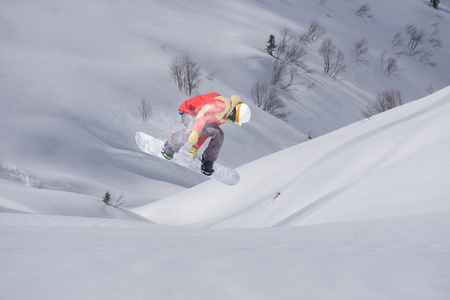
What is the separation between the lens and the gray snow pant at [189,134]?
5.80m

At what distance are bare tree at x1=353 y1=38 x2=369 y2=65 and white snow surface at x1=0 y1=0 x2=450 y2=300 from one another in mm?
899

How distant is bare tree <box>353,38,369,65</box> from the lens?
5425 cm

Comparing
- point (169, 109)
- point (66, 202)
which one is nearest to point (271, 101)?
point (169, 109)

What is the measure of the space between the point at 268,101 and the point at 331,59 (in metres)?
17.6

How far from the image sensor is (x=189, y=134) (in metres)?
5.93

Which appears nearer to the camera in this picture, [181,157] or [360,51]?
[181,157]

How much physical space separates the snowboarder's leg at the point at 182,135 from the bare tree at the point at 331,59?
148ft

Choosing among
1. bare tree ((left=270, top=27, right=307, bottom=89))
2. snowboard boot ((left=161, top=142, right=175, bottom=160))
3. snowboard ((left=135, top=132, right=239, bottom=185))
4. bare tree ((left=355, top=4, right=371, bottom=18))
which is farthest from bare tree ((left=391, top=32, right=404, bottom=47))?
snowboard boot ((left=161, top=142, right=175, bottom=160))

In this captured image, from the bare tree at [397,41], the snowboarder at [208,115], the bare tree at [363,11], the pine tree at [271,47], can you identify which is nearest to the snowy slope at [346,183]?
the snowboarder at [208,115]

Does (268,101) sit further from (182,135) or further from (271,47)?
(182,135)

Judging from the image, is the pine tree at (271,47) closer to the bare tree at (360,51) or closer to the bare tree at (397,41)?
the bare tree at (360,51)

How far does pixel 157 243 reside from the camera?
3.04 metres

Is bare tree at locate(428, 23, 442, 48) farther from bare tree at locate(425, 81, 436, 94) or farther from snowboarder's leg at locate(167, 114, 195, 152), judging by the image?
snowboarder's leg at locate(167, 114, 195, 152)

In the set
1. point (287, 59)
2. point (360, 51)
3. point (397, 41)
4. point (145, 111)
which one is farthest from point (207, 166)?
point (397, 41)
